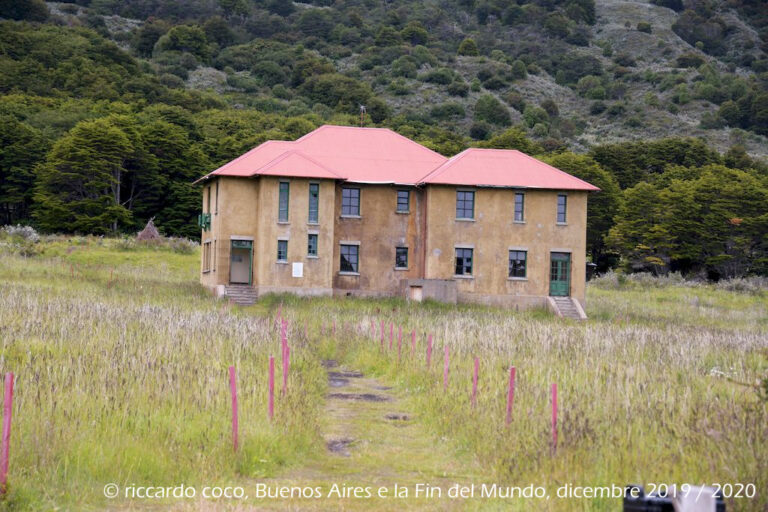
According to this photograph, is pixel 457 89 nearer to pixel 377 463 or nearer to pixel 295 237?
pixel 295 237

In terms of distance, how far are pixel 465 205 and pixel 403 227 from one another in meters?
3.16

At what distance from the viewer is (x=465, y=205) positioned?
42.9m

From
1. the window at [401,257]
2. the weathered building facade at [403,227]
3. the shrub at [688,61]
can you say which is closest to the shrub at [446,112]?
the shrub at [688,61]

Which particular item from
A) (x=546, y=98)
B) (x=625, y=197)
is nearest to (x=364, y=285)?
(x=625, y=197)

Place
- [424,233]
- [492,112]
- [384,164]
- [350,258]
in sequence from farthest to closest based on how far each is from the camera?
[492,112] < [384,164] < [350,258] < [424,233]

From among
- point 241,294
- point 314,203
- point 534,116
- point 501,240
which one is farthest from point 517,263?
point 534,116

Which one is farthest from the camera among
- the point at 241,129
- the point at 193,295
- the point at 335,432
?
the point at 241,129

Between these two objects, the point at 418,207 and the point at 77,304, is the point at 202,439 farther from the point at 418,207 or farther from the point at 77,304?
the point at 418,207

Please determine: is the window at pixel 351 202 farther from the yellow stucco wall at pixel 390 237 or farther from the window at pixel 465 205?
the window at pixel 465 205

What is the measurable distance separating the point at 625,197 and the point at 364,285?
38372 millimetres

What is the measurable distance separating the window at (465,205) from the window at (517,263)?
2.53 meters

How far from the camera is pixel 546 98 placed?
160 metres

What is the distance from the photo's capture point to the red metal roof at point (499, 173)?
139 feet

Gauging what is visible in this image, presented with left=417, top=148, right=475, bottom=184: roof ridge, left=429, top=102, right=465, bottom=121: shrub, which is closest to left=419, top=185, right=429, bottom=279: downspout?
left=417, top=148, right=475, bottom=184: roof ridge
